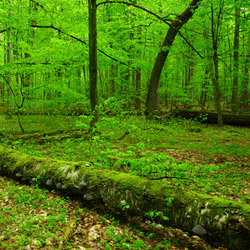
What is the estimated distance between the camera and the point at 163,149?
7598 millimetres

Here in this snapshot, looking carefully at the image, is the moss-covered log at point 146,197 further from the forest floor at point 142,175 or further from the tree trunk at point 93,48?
the tree trunk at point 93,48

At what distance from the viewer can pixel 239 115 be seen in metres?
12.7

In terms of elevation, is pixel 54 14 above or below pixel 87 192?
above

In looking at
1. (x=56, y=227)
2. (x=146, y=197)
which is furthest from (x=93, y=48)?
(x=56, y=227)

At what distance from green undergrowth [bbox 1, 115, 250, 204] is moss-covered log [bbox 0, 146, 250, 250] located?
1.49 ft

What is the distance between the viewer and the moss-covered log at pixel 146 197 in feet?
8.64

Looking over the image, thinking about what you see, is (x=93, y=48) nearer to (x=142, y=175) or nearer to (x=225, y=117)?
(x=142, y=175)

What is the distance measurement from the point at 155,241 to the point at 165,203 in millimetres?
573

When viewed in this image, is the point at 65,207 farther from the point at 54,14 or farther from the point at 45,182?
the point at 54,14

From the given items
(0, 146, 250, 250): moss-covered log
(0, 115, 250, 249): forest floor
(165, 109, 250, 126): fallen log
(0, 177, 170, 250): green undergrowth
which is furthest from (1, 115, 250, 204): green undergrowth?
(165, 109, 250, 126): fallen log

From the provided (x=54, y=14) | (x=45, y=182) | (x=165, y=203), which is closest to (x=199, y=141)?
(x=165, y=203)

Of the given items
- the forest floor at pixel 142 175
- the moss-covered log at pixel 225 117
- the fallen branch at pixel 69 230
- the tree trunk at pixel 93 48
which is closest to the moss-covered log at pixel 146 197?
the forest floor at pixel 142 175

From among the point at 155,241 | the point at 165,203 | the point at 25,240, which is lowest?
the point at 155,241

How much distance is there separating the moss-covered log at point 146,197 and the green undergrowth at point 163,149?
1.49 feet
